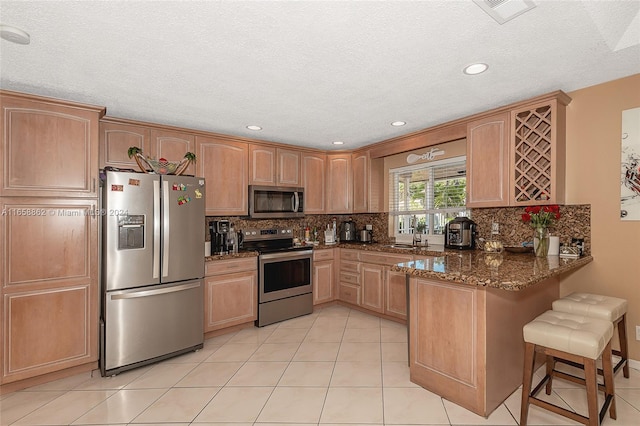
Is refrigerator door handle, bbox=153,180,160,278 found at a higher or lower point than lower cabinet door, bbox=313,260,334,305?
higher

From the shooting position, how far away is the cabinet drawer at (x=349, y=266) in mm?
4225

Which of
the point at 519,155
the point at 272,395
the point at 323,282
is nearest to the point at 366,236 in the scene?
the point at 323,282

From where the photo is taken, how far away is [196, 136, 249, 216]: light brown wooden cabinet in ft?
12.0

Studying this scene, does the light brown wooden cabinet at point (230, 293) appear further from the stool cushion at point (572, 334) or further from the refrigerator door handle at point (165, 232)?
the stool cushion at point (572, 334)

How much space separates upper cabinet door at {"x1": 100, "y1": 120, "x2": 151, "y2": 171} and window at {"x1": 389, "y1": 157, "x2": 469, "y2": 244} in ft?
10.6

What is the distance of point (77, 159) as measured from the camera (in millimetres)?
2607

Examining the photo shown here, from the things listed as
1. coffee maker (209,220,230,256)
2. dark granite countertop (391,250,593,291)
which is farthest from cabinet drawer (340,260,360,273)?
dark granite countertop (391,250,593,291)

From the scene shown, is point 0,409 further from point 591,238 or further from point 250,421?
point 591,238

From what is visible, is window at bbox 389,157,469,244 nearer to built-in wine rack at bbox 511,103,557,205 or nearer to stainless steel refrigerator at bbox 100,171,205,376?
built-in wine rack at bbox 511,103,557,205

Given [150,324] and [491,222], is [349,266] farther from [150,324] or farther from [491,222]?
[150,324]

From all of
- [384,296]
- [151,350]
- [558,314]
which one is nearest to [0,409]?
[151,350]

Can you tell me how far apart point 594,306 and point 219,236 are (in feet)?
11.7

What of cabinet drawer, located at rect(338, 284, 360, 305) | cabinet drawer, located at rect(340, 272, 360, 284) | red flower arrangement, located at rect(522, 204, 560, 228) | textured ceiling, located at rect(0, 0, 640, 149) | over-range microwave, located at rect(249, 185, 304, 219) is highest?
textured ceiling, located at rect(0, 0, 640, 149)

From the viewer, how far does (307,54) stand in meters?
1.95
